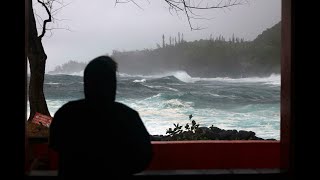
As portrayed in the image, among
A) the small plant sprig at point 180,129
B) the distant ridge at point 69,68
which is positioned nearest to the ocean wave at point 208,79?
the small plant sprig at point 180,129

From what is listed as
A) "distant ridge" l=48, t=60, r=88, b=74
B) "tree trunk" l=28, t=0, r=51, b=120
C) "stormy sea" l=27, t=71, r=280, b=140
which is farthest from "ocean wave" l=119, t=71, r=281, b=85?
"tree trunk" l=28, t=0, r=51, b=120

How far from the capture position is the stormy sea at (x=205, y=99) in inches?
183

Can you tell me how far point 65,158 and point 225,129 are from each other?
278 cm

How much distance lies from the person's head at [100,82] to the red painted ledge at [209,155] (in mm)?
1726

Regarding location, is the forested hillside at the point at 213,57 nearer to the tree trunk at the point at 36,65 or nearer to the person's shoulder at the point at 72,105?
the tree trunk at the point at 36,65

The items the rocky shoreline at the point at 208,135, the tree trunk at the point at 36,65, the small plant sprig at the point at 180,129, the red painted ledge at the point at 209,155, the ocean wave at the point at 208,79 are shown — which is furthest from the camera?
the tree trunk at the point at 36,65

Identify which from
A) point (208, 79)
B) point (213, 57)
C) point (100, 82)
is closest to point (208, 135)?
point (208, 79)

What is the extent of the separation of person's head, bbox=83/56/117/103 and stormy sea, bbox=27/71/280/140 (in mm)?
2202

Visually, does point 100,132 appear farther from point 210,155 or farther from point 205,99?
point 205,99

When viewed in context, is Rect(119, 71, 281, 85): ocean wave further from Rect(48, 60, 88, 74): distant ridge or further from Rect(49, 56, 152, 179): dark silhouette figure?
Rect(49, 56, 152, 179): dark silhouette figure

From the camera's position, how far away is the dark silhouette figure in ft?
7.45

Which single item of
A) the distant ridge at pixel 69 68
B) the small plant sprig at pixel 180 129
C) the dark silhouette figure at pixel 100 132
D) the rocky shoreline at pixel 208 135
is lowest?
the rocky shoreline at pixel 208 135
